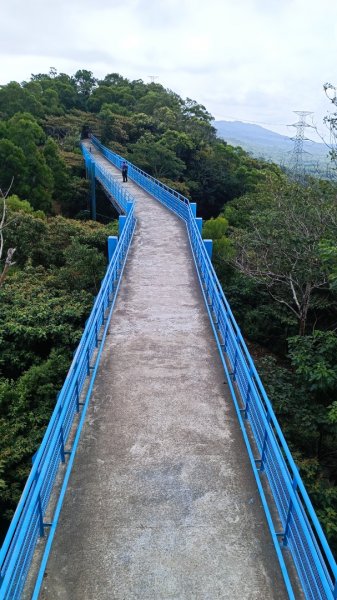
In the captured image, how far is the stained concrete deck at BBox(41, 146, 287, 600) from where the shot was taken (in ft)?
14.1

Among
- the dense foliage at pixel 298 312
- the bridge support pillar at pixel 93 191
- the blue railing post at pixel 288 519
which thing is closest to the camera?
the blue railing post at pixel 288 519

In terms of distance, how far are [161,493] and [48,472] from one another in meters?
1.32

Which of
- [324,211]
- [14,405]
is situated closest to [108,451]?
[14,405]

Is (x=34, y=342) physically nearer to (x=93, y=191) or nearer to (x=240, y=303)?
(x=240, y=303)

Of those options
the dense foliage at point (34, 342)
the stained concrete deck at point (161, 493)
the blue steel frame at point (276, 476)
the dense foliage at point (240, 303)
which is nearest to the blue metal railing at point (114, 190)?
the dense foliage at point (240, 303)

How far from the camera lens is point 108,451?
19.2ft

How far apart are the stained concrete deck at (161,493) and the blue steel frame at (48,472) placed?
0.14m

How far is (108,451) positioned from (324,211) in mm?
10445

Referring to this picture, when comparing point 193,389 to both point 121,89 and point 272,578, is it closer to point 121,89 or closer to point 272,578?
point 272,578

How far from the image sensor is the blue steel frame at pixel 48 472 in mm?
3859

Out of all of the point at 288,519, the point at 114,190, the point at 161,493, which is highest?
the point at 114,190

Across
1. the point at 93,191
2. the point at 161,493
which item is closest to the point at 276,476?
the point at 161,493

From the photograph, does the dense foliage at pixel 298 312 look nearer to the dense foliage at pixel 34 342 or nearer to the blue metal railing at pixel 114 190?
the blue metal railing at pixel 114 190

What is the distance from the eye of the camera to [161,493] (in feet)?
17.2
